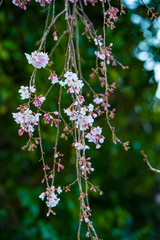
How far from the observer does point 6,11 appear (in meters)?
1.57

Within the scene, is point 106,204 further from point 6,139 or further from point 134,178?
point 6,139

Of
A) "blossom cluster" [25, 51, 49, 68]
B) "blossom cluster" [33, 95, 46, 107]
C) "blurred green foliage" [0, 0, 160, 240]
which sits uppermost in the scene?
"blurred green foliage" [0, 0, 160, 240]

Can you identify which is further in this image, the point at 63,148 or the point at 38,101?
the point at 63,148

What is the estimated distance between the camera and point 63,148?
2.14m

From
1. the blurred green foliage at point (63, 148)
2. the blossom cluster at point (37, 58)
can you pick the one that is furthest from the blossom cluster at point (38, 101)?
the blurred green foliage at point (63, 148)

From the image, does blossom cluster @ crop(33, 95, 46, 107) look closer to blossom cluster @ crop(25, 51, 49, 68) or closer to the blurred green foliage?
blossom cluster @ crop(25, 51, 49, 68)

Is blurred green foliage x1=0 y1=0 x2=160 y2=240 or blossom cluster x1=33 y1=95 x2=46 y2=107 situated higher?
blurred green foliage x1=0 y1=0 x2=160 y2=240

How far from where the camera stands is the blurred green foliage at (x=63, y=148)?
157 centimetres

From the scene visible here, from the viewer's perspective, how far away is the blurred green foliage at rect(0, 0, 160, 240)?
1574 millimetres

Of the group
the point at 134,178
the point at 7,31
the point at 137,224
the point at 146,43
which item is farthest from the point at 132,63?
the point at 137,224

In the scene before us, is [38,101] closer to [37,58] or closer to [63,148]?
[37,58]

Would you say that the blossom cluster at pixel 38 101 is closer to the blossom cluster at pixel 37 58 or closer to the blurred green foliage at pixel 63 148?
the blossom cluster at pixel 37 58

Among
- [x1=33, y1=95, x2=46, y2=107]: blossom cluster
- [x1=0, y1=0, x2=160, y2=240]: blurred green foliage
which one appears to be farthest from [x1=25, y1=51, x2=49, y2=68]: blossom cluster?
[x1=0, y1=0, x2=160, y2=240]: blurred green foliage

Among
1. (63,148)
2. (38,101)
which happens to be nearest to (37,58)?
(38,101)
